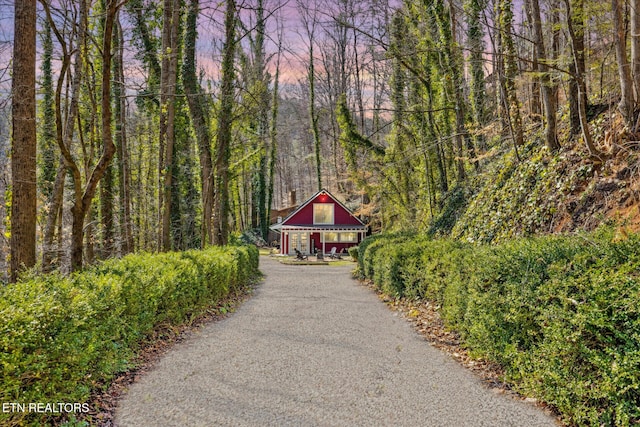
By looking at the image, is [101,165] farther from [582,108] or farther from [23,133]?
[582,108]

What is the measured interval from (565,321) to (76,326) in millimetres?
3784

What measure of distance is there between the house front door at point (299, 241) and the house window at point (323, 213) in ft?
4.69

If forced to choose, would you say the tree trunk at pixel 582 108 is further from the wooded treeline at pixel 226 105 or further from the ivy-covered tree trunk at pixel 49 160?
the ivy-covered tree trunk at pixel 49 160

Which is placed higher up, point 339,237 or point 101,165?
point 101,165

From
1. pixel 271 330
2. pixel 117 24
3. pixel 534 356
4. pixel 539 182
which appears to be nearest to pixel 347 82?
pixel 117 24

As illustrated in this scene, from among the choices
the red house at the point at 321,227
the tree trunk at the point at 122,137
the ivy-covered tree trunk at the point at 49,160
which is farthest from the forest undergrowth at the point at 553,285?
the red house at the point at 321,227

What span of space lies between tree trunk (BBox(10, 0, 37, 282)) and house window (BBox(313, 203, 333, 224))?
27014 millimetres

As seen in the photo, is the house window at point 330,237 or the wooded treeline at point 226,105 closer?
the wooded treeline at point 226,105

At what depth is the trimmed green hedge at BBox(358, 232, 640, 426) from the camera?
109 inches

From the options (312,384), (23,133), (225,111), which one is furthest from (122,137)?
(312,384)

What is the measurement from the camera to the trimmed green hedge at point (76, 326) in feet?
9.09

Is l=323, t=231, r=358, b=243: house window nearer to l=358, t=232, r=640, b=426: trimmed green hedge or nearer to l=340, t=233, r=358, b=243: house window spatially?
l=340, t=233, r=358, b=243: house window

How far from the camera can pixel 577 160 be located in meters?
7.54

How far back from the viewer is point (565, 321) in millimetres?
3242
